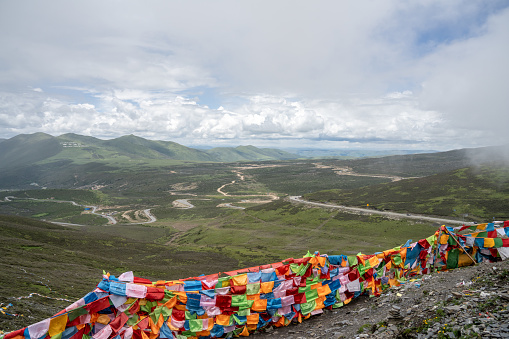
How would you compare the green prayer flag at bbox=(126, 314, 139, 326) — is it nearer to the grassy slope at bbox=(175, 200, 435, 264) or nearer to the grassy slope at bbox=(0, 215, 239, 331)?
the grassy slope at bbox=(0, 215, 239, 331)

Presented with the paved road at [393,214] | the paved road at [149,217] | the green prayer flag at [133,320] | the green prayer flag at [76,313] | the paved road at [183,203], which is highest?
the green prayer flag at [76,313]

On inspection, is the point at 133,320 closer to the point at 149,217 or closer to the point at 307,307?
the point at 307,307

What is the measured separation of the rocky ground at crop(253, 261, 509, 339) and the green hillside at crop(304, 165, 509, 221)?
71.9m

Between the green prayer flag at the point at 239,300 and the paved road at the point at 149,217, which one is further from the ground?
the green prayer flag at the point at 239,300

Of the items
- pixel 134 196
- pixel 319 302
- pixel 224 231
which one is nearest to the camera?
pixel 319 302

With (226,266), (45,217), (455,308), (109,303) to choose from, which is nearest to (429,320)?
(455,308)

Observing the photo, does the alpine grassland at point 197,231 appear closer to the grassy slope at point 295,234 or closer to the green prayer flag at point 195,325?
the grassy slope at point 295,234

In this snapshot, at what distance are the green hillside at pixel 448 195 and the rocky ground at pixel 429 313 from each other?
71.9 metres

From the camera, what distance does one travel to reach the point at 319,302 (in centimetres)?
1652

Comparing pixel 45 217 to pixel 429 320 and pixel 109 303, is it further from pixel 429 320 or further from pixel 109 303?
pixel 429 320

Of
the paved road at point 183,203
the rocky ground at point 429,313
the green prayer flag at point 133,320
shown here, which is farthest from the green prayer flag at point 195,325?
the paved road at point 183,203

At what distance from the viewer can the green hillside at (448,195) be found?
79644 millimetres

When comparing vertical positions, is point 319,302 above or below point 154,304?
below

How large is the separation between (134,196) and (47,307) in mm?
188966
